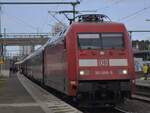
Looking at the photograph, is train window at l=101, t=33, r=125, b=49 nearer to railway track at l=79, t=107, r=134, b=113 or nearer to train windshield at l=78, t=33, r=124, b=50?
train windshield at l=78, t=33, r=124, b=50

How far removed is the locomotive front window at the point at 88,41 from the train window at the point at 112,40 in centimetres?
23

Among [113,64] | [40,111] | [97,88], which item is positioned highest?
[113,64]

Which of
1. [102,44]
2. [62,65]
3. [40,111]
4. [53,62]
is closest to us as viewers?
[40,111]

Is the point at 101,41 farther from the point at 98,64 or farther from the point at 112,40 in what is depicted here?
the point at 98,64

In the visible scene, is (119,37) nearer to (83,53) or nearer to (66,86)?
(83,53)

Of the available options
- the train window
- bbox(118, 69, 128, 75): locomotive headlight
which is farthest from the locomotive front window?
bbox(118, 69, 128, 75): locomotive headlight

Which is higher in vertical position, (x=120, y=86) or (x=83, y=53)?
(x=83, y=53)

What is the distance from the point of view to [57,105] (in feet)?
41.0

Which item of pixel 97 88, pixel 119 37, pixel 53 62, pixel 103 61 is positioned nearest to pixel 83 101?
pixel 97 88

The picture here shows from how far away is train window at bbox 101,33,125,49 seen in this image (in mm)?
11984

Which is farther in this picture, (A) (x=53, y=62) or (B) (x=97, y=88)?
(A) (x=53, y=62)

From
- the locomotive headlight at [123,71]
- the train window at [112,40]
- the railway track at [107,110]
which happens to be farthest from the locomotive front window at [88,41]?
the railway track at [107,110]

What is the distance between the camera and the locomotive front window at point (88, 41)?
11.9 metres

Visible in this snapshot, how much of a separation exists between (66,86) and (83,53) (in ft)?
4.67
